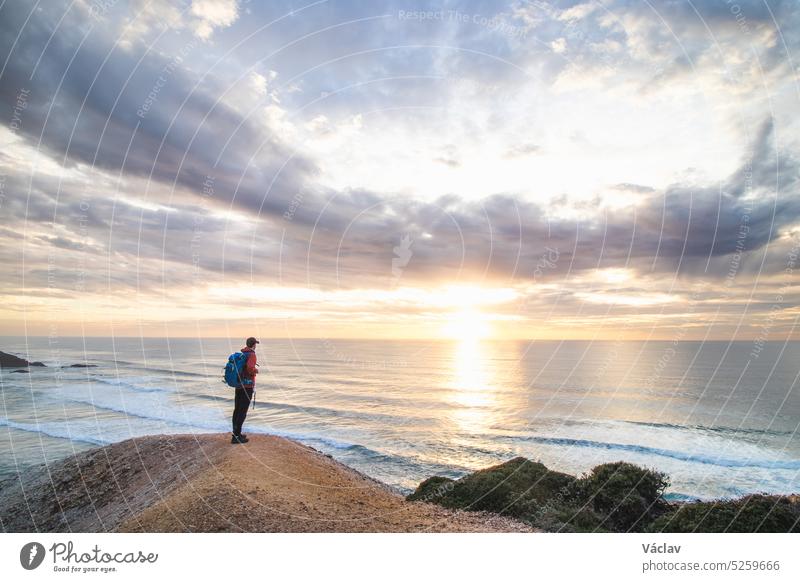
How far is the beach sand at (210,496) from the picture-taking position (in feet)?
26.2

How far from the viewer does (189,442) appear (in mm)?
14266

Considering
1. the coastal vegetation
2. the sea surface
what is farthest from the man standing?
the sea surface

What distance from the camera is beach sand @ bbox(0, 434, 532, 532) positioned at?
26.2ft

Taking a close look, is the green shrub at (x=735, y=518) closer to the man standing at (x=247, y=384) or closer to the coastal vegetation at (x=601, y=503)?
the coastal vegetation at (x=601, y=503)

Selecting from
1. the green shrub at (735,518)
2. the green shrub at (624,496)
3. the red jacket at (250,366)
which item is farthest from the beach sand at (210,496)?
the green shrub at (735,518)

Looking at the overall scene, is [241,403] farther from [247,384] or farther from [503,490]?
[503,490]

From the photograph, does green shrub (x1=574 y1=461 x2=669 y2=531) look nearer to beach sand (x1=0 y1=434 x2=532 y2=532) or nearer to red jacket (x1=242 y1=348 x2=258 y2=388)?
beach sand (x1=0 y1=434 x2=532 y2=532)

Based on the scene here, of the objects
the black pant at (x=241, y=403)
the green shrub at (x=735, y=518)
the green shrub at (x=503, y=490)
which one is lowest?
the green shrub at (x=503, y=490)

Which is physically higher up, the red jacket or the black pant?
the red jacket

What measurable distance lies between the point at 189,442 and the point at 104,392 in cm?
4453

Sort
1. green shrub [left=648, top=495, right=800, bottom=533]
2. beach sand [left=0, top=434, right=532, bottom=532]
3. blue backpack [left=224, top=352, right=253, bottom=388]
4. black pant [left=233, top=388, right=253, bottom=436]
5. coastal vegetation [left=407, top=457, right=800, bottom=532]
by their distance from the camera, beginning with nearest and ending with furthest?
beach sand [left=0, top=434, right=532, bottom=532] → green shrub [left=648, top=495, right=800, bottom=533] → coastal vegetation [left=407, top=457, right=800, bottom=532] → blue backpack [left=224, top=352, right=253, bottom=388] → black pant [left=233, top=388, right=253, bottom=436]

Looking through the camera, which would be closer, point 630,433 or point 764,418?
point 630,433
